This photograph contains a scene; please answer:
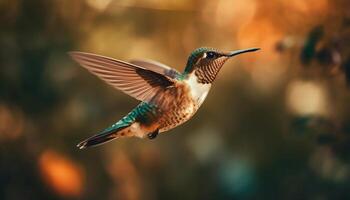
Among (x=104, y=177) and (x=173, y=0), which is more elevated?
(x=173, y=0)

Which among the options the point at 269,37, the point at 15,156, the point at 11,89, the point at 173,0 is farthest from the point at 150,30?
the point at 15,156

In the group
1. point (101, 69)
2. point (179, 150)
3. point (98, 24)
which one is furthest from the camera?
point (179, 150)

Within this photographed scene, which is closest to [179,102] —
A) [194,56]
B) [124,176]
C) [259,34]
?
[194,56]

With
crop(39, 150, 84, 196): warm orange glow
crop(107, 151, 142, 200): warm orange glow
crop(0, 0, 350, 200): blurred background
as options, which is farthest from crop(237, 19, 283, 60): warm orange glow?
crop(39, 150, 84, 196): warm orange glow

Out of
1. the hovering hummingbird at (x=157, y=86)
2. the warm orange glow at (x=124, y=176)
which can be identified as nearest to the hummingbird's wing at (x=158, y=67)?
the hovering hummingbird at (x=157, y=86)

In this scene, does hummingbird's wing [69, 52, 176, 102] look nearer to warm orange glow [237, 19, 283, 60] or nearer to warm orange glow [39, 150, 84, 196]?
warm orange glow [237, 19, 283, 60]

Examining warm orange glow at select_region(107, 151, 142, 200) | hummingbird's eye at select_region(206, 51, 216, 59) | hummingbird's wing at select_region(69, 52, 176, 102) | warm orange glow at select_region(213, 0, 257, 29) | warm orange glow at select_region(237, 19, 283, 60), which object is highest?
hummingbird's eye at select_region(206, 51, 216, 59)

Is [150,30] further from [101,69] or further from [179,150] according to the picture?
[101,69]
